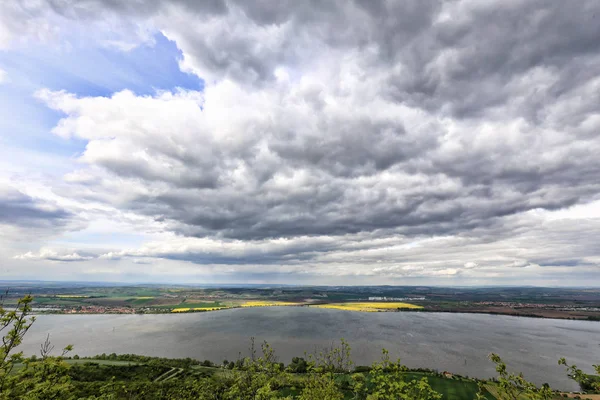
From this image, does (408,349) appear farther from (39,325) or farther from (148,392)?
(39,325)

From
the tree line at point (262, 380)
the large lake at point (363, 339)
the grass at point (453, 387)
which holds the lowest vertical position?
the large lake at point (363, 339)

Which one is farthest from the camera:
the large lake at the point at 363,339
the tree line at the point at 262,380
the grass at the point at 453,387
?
the large lake at the point at 363,339

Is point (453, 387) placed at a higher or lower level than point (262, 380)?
lower

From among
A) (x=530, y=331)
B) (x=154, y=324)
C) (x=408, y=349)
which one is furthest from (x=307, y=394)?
(x=530, y=331)

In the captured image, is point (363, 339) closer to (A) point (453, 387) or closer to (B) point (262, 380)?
(A) point (453, 387)

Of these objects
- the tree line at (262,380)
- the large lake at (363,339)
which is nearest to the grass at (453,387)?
the large lake at (363,339)

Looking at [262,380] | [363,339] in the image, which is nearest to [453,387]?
[363,339]

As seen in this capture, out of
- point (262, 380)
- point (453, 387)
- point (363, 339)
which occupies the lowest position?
point (363, 339)

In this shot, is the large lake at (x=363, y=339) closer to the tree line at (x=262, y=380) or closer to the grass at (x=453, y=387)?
the grass at (x=453, y=387)

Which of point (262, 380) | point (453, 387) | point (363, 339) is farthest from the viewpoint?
point (363, 339)
